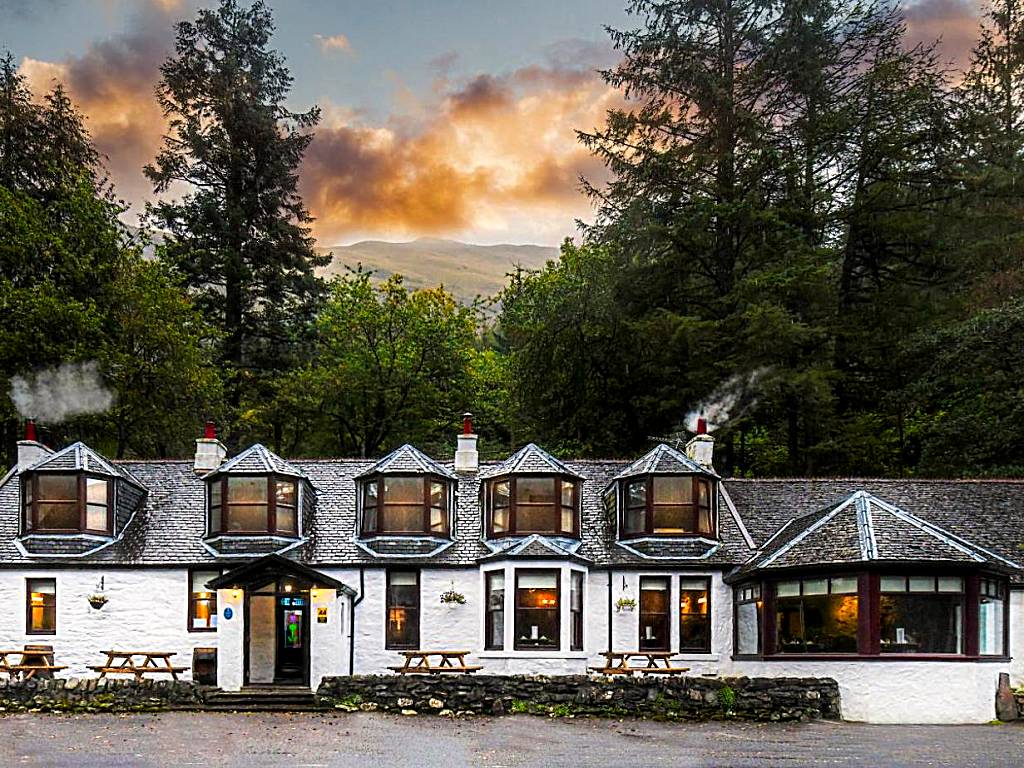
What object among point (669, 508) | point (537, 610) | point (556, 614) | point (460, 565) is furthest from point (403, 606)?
point (669, 508)

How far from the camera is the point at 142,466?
2838 cm

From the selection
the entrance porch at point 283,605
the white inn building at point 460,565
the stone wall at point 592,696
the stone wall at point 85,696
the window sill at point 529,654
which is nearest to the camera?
the stone wall at point 592,696

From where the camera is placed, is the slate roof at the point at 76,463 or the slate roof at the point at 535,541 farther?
the slate roof at the point at 76,463

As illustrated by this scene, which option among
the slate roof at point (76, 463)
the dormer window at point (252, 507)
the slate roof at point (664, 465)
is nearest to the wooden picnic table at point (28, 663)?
the slate roof at point (76, 463)

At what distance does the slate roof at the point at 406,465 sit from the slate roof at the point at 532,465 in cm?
135

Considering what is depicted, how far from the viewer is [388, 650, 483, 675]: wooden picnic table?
22562 millimetres

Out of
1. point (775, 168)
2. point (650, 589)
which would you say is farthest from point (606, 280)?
point (650, 589)

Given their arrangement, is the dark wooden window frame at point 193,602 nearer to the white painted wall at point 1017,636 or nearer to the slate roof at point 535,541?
the slate roof at point 535,541

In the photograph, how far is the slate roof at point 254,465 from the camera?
25.7m

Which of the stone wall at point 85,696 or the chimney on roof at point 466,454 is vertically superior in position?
the chimney on roof at point 466,454

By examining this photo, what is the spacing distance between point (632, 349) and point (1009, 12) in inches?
726

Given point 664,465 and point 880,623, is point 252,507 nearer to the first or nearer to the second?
point 664,465

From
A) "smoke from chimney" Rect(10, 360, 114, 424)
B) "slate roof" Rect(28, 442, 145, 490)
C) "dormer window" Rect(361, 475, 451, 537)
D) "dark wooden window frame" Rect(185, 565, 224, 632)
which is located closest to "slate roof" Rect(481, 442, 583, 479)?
"dormer window" Rect(361, 475, 451, 537)

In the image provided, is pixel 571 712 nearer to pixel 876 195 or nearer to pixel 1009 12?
pixel 876 195
